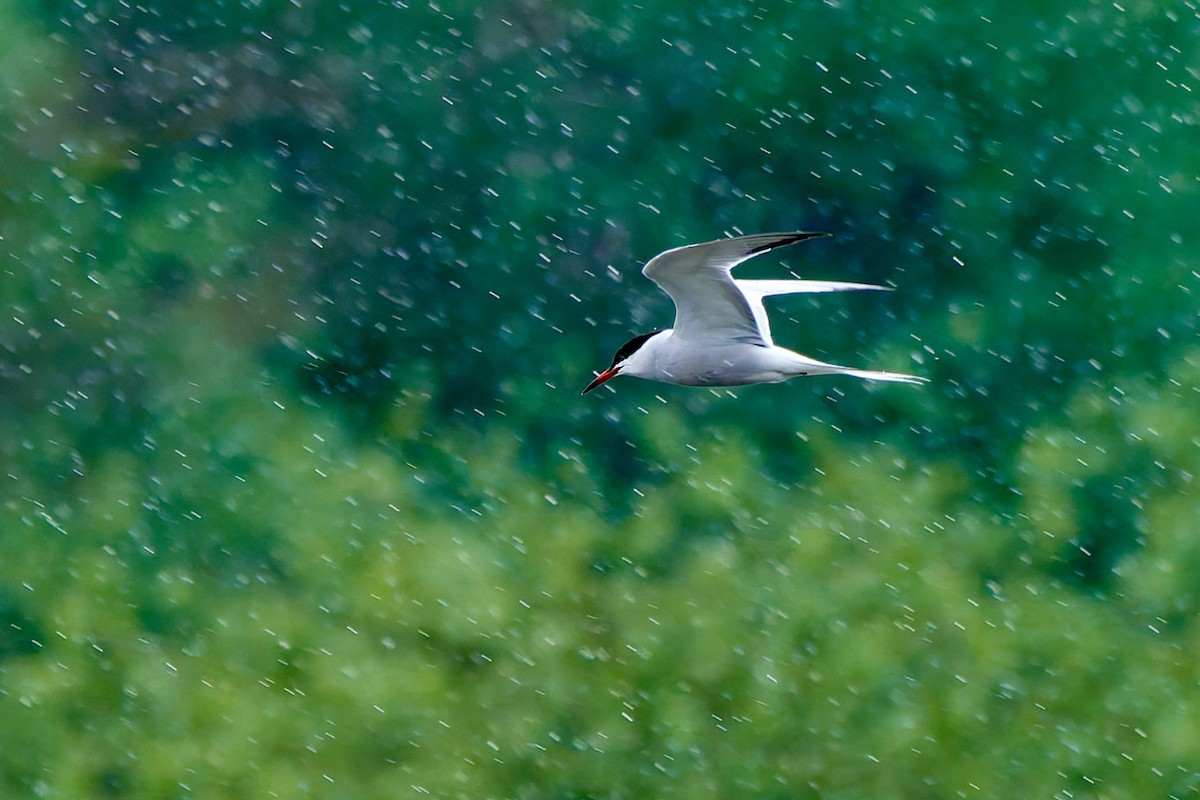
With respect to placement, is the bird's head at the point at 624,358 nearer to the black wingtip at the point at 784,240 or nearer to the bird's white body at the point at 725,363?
the bird's white body at the point at 725,363

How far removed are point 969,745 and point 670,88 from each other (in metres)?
3.74

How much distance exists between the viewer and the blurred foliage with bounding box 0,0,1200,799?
5875 millimetres

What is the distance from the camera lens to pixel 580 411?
313 inches

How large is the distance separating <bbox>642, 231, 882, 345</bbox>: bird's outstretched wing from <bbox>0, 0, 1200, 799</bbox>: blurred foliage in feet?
7.49

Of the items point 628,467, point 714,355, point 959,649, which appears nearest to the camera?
point 714,355

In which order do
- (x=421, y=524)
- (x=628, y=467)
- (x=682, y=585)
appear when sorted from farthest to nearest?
(x=628, y=467) < (x=421, y=524) < (x=682, y=585)

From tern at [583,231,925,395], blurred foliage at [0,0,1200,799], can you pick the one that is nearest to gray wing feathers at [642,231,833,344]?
tern at [583,231,925,395]

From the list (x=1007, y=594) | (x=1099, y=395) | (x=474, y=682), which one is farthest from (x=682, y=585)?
(x=1099, y=395)

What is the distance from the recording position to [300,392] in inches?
313

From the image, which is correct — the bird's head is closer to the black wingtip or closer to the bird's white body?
the bird's white body

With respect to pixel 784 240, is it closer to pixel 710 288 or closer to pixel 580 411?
pixel 710 288

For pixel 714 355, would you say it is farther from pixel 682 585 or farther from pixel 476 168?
pixel 476 168

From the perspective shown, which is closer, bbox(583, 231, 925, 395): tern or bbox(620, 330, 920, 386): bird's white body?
bbox(583, 231, 925, 395): tern

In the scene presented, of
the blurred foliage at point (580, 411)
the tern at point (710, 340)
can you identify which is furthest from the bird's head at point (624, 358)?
the blurred foliage at point (580, 411)
